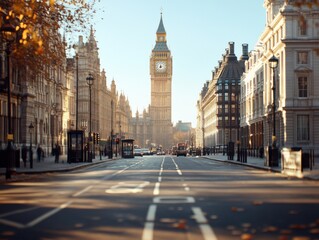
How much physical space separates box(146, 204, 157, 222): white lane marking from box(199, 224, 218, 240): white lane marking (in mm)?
1346

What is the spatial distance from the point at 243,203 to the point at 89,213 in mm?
4210

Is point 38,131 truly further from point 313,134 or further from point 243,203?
point 243,203

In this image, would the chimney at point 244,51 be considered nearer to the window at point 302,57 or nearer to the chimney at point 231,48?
the chimney at point 231,48

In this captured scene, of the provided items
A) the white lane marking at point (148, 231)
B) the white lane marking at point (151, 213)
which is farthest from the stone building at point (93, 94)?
the white lane marking at point (148, 231)

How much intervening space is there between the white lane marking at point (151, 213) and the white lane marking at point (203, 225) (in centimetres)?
90

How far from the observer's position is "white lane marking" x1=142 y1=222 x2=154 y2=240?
9867 mm

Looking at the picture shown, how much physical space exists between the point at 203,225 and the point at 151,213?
2.22m

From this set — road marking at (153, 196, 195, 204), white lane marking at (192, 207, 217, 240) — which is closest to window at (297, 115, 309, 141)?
road marking at (153, 196, 195, 204)

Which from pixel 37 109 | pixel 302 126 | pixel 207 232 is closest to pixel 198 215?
pixel 207 232

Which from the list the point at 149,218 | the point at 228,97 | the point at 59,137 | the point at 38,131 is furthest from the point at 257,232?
the point at 228,97

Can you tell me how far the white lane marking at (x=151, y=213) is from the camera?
1215cm

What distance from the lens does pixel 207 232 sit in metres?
10.3

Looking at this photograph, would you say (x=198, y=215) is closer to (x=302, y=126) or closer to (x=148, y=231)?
(x=148, y=231)

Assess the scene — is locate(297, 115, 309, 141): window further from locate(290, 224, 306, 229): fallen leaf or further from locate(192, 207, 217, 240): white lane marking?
locate(290, 224, 306, 229): fallen leaf
